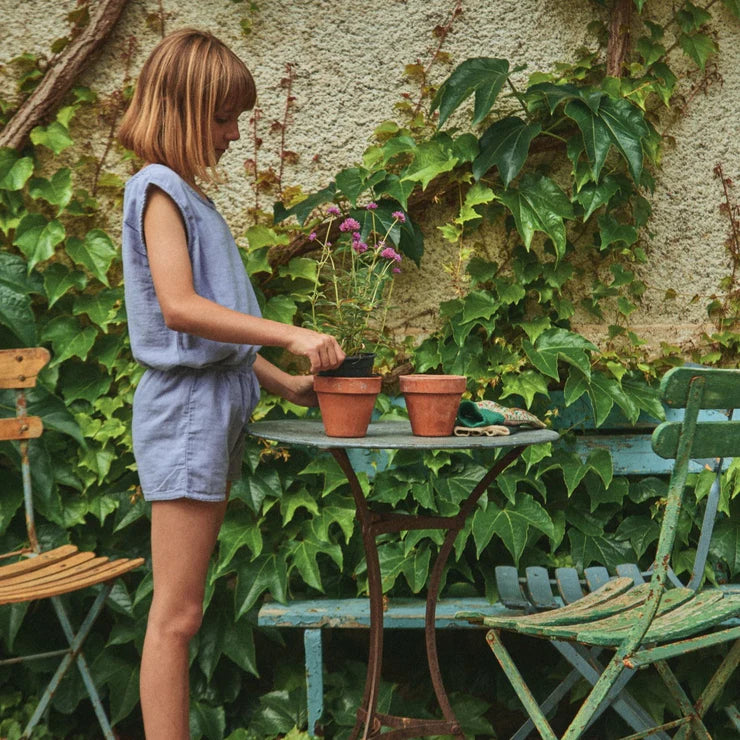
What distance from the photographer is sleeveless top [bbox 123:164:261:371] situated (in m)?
1.86

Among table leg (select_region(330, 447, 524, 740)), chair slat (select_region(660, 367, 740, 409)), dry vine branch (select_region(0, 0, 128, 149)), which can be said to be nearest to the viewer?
chair slat (select_region(660, 367, 740, 409))

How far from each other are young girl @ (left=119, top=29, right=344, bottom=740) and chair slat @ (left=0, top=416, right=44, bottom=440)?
1.05m

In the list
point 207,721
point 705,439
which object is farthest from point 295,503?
point 705,439

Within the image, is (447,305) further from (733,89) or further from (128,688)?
(128,688)

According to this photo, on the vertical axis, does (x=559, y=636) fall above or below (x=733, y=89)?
below

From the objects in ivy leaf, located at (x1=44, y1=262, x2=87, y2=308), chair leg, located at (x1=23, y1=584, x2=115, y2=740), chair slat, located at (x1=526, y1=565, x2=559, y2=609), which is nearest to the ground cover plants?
ivy leaf, located at (x1=44, y1=262, x2=87, y2=308)

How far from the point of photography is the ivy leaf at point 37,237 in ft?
10.3

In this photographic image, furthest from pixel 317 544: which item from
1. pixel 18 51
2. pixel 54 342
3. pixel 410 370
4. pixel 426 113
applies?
pixel 18 51

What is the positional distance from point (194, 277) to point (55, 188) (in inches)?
60.5

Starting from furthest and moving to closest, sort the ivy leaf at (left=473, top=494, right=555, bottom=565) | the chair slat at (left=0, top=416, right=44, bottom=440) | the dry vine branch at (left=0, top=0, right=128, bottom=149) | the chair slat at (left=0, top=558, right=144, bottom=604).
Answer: the dry vine branch at (left=0, top=0, right=128, bottom=149) < the ivy leaf at (left=473, top=494, right=555, bottom=565) < the chair slat at (left=0, top=416, right=44, bottom=440) < the chair slat at (left=0, top=558, right=144, bottom=604)

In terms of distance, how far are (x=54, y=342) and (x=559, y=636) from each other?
2.02 m

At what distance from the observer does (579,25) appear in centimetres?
326

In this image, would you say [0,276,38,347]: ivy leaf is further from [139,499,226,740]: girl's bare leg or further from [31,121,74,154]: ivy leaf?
[139,499,226,740]: girl's bare leg

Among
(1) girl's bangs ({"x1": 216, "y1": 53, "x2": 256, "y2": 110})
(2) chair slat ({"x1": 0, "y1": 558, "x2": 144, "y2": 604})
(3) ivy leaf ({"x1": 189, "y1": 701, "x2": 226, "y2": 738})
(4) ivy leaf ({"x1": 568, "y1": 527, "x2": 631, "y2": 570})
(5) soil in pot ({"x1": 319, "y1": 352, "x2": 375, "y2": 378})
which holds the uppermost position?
(1) girl's bangs ({"x1": 216, "y1": 53, "x2": 256, "y2": 110})
